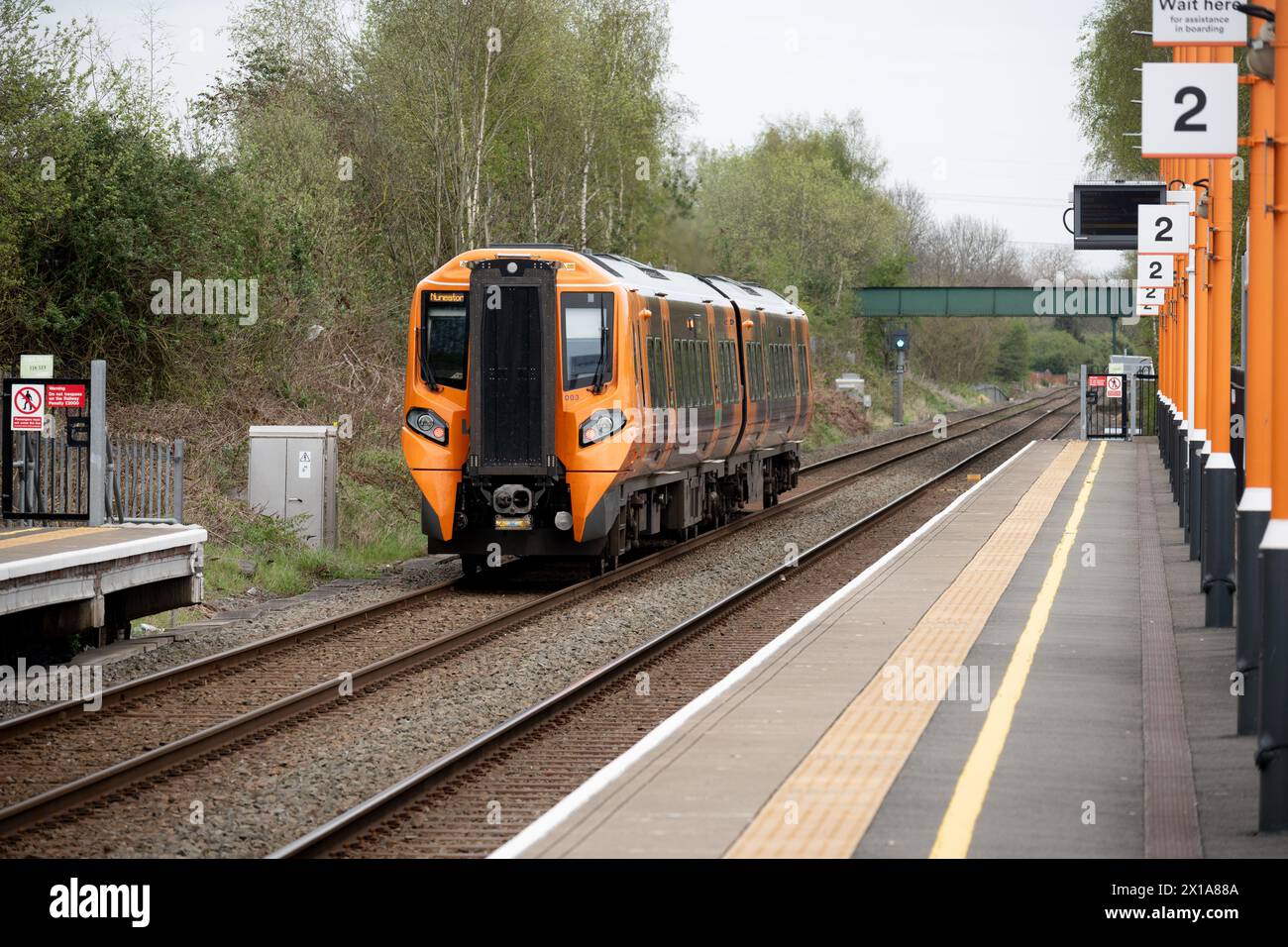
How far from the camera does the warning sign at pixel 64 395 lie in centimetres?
1591

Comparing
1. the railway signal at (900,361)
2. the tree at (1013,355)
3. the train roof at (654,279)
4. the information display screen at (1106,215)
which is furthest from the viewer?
the tree at (1013,355)

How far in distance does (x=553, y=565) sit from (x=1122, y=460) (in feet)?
70.7

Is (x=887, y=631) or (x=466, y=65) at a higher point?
(x=466, y=65)

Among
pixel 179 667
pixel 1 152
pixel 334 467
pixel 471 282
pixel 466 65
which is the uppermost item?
pixel 466 65

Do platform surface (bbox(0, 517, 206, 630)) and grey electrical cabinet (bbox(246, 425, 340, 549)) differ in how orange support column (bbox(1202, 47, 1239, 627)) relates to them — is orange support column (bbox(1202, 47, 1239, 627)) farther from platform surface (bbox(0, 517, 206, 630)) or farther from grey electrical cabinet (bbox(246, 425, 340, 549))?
grey electrical cabinet (bbox(246, 425, 340, 549))

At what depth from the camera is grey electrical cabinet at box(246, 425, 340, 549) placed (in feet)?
65.9

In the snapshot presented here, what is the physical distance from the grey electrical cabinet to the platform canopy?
2347 inches

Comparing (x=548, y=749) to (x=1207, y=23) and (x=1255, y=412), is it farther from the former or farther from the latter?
(x=1207, y=23)

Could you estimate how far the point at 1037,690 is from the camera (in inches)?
445

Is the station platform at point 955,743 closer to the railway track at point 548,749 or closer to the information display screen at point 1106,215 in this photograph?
the railway track at point 548,749

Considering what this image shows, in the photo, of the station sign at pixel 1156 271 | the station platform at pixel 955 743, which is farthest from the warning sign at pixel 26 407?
the station sign at pixel 1156 271

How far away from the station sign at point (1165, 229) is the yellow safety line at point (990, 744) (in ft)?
25.3
